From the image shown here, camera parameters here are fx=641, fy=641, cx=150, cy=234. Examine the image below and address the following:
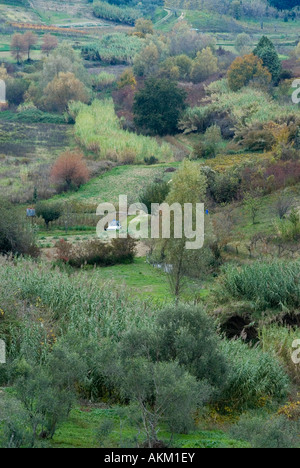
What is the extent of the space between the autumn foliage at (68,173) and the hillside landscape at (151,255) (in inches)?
4.1

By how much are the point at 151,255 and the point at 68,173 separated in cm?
1342

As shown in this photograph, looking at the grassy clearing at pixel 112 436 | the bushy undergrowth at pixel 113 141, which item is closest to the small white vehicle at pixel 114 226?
the bushy undergrowth at pixel 113 141

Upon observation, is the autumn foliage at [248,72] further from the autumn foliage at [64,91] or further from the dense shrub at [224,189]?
the dense shrub at [224,189]

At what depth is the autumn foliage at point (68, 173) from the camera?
105ft

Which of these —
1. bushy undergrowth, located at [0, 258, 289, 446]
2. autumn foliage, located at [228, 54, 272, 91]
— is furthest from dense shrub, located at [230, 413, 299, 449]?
autumn foliage, located at [228, 54, 272, 91]

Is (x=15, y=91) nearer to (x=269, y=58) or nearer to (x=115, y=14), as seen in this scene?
(x=269, y=58)

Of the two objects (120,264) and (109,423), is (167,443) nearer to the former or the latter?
(109,423)

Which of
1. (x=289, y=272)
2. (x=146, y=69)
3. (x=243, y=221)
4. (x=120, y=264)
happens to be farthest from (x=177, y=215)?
(x=146, y=69)

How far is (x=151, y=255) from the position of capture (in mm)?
19969

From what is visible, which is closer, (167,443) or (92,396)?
(167,443)

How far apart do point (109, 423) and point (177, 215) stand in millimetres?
7786

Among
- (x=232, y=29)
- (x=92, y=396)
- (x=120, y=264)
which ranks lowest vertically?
(x=120, y=264)

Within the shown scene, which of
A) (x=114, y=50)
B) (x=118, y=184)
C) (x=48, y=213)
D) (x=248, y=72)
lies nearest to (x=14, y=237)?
(x=48, y=213)

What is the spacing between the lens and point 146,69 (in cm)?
6122
